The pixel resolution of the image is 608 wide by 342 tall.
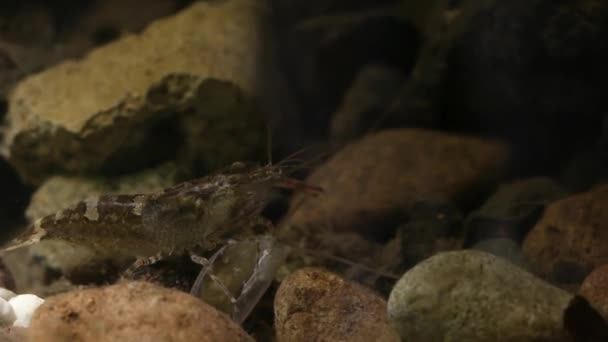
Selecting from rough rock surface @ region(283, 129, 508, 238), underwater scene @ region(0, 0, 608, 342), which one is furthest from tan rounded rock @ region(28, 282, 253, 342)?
rough rock surface @ region(283, 129, 508, 238)

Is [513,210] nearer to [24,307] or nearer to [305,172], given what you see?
[305,172]

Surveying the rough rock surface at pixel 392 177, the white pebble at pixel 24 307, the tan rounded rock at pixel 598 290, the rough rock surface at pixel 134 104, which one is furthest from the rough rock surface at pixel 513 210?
the white pebble at pixel 24 307

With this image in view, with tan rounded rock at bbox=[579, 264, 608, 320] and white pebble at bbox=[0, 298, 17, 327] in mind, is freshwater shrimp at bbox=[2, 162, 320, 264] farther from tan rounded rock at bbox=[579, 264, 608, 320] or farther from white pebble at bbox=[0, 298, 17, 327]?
tan rounded rock at bbox=[579, 264, 608, 320]

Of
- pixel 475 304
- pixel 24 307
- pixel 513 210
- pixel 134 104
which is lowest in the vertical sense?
pixel 513 210

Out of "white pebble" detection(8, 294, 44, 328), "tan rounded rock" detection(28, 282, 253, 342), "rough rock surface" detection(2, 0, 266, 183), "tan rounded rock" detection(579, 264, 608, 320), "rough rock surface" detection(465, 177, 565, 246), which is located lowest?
"rough rock surface" detection(465, 177, 565, 246)

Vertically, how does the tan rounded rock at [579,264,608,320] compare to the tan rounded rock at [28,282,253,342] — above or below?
below

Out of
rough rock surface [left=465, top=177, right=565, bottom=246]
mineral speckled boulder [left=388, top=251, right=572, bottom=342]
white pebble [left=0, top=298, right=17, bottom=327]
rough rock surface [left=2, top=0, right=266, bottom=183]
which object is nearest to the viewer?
mineral speckled boulder [left=388, top=251, right=572, bottom=342]

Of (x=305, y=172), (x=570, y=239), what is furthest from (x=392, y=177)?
(x=570, y=239)
